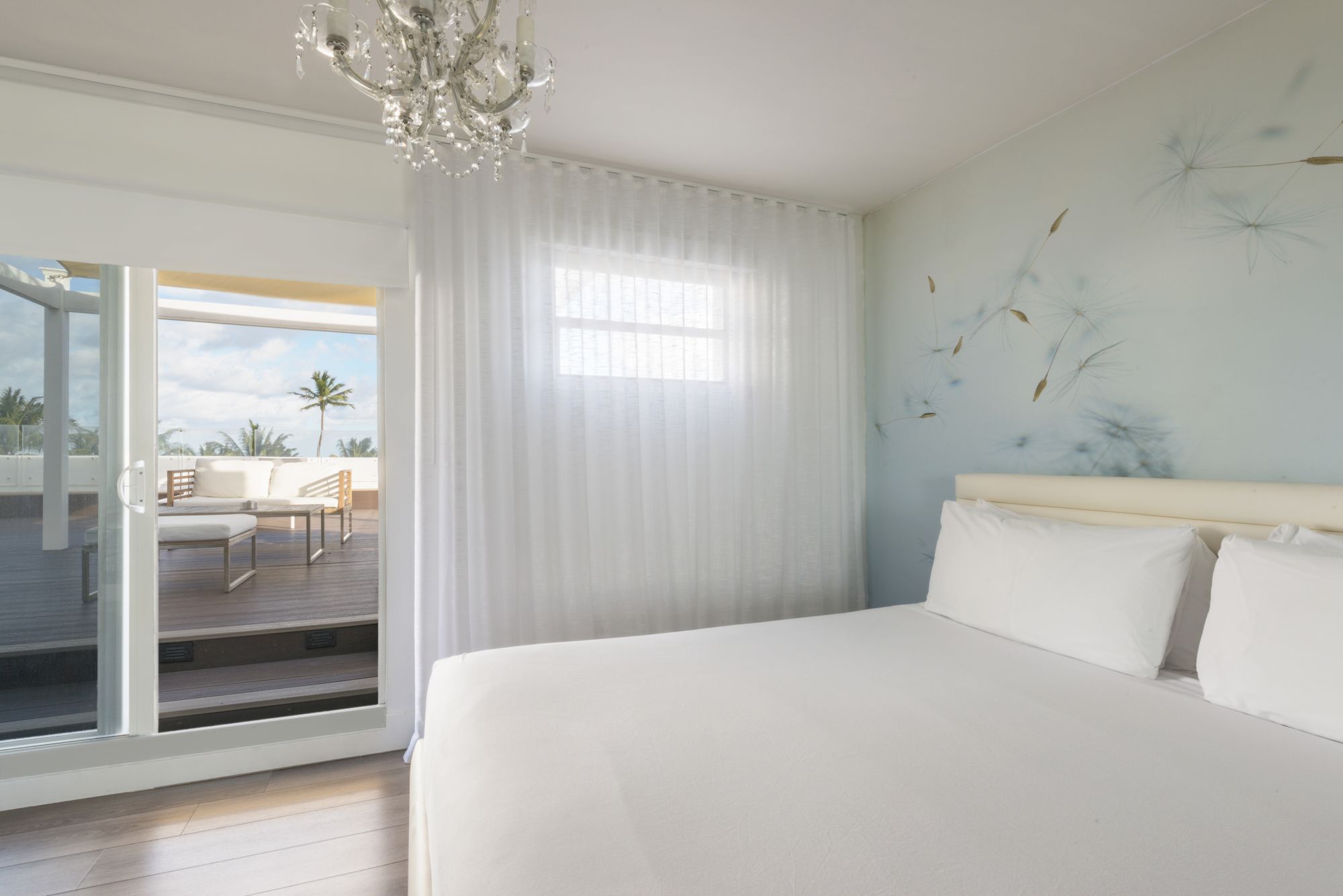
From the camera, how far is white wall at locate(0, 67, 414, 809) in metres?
2.05

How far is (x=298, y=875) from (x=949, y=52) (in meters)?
3.18

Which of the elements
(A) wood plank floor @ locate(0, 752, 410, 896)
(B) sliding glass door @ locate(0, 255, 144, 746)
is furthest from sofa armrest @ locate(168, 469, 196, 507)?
(A) wood plank floor @ locate(0, 752, 410, 896)

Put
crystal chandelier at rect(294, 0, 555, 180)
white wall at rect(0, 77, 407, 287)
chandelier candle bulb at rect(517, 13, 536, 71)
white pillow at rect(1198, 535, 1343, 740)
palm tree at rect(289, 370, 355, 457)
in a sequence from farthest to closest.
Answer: palm tree at rect(289, 370, 355, 457) < white wall at rect(0, 77, 407, 287) < white pillow at rect(1198, 535, 1343, 740) < chandelier candle bulb at rect(517, 13, 536, 71) < crystal chandelier at rect(294, 0, 555, 180)

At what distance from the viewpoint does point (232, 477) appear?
8.09 ft

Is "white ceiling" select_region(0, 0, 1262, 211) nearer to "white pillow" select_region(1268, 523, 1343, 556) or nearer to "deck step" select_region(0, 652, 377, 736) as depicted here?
"white pillow" select_region(1268, 523, 1343, 556)

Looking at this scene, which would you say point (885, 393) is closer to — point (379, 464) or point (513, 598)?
point (513, 598)

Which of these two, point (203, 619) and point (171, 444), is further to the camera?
point (203, 619)

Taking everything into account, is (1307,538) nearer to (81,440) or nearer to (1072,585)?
(1072,585)

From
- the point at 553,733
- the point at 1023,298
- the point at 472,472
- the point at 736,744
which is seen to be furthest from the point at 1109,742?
the point at 472,472

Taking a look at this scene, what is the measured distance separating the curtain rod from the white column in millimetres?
1810

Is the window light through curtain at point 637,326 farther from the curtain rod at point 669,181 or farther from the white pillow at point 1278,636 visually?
the white pillow at point 1278,636

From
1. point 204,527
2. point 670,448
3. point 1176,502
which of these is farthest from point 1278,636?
point 204,527

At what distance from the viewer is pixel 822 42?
1.91 metres

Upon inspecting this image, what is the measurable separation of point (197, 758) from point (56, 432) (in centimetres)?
128
